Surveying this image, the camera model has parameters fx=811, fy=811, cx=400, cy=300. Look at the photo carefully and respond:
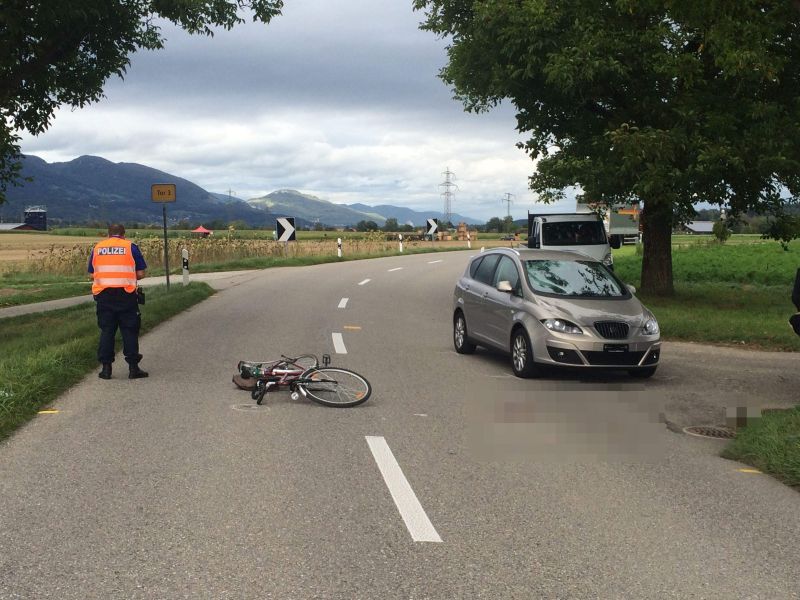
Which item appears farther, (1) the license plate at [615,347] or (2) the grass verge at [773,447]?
(1) the license plate at [615,347]

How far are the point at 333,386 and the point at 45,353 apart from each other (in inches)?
159

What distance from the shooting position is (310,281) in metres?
25.5

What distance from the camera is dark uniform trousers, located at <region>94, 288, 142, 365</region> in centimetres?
970

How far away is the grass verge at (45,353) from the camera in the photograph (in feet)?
25.8

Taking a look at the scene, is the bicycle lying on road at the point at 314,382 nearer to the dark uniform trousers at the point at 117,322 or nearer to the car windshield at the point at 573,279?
the dark uniform trousers at the point at 117,322

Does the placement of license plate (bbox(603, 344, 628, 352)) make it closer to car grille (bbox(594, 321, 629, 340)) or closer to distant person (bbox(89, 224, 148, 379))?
car grille (bbox(594, 321, 629, 340))

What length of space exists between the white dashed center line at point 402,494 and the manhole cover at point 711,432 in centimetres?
294

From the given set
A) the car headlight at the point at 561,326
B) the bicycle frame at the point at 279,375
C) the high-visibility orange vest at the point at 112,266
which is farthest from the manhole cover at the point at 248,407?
the car headlight at the point at 561,326

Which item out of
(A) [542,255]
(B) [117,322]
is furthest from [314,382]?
(A) [542,255]

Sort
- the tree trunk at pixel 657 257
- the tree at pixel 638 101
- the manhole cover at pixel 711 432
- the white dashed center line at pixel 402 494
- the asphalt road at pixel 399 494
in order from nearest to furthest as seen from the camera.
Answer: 1. the asphalt road at pixel 399 494
2. the white dashed center line at pixel 402 494
3. the manhole cover at pixel 711 432
4. the tree at pixel 638 101
5. the tree trunk at pixel 657 257

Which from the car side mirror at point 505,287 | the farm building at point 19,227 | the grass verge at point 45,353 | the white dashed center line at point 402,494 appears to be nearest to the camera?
the white dashed center line at point 402,494

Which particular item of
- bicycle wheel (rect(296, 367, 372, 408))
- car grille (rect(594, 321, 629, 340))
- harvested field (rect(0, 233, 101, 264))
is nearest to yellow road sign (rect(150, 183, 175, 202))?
bicycle wheel (rect(296, 367, 372, 408))

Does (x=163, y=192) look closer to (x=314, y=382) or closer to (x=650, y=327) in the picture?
(x=314, y=382)

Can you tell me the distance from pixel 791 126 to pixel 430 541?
43.2ft
